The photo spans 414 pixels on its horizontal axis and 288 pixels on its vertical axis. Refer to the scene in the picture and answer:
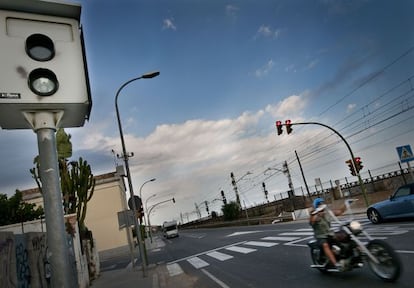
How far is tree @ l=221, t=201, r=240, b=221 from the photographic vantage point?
181 ft

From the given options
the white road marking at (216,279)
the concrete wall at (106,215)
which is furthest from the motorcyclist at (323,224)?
the concrete wall at (106,215)

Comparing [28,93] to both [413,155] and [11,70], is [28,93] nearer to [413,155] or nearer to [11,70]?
[11,70]

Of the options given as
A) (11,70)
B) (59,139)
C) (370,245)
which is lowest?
(370,245)

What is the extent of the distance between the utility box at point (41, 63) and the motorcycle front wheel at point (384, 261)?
17.0ft

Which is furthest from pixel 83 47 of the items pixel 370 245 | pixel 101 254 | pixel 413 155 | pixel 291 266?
pixel 101 254

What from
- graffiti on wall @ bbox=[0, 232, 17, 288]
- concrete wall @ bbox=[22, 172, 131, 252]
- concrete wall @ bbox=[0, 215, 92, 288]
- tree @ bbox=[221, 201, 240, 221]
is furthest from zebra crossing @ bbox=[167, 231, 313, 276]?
tree @ bbox=[221, 201, 240, 221]

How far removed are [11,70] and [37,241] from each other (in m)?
8.73

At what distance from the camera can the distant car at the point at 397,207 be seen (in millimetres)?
12656

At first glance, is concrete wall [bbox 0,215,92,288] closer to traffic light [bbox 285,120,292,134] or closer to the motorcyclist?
the motorcyclist

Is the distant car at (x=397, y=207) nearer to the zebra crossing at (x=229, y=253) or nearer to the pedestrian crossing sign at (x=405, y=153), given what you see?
the pedestrian crossing sign at (x=405, y=153)

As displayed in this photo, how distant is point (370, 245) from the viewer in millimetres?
5742

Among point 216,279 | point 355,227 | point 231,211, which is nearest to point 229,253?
point 216,279

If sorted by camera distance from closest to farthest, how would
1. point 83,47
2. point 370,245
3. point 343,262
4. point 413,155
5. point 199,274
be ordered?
1. point 83,47
2. point 370,245
3. point 343,262
4. point 199,274
5. point 413,155

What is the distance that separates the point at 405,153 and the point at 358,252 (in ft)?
37.2
